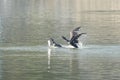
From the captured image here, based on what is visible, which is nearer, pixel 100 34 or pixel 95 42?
pixel 95 42

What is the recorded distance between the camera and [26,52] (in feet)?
141

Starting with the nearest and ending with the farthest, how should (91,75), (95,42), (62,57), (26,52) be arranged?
(91,75)
(62,57)
(26,52)
(95,42)

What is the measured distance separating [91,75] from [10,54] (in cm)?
1056

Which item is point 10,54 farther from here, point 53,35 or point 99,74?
point 53,35

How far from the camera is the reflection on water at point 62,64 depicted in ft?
106

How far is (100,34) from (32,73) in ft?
87.4

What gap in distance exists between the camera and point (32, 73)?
3338cm

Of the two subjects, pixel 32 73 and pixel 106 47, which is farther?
pixel 106 47

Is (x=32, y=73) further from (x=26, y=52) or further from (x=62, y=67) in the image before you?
(x=26, y=52)

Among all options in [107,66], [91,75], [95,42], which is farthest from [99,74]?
[95,42]

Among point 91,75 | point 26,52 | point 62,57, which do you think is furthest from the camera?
point 26,52

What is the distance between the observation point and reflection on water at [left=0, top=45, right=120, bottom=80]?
32438 mm

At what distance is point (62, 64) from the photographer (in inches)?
1465

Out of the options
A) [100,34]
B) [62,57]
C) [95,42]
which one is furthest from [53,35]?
[62,57]
